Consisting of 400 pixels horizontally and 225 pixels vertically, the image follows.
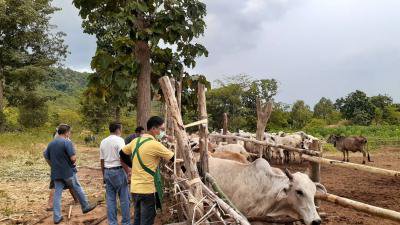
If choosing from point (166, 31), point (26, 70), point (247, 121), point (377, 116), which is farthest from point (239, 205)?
point (377, 116)

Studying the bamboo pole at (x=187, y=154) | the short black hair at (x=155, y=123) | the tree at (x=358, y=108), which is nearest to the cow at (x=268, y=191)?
the bamboo pole at (x=187, y=154)

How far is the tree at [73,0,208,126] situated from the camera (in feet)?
36.7

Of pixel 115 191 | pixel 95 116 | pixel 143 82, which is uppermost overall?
pixel 95 116

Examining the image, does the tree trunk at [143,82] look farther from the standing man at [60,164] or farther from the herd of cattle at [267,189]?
the herd of cattle at [267,189]

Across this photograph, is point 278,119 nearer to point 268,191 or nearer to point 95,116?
point 95,116

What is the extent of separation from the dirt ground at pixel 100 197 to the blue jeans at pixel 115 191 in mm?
891

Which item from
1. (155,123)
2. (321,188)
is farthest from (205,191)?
(321,188)

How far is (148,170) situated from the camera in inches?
220

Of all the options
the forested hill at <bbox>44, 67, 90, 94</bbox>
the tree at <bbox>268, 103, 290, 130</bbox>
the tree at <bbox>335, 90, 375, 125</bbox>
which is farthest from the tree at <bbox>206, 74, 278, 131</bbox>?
the forested hill at <bbox>44, 67, 90, 94</bbox>

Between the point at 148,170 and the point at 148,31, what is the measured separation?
241 inches

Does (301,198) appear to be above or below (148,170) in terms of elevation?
below

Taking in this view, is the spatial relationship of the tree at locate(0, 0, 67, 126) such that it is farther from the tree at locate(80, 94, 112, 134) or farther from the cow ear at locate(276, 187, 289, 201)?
the cow ear at locate(276, 187, 289, 201)

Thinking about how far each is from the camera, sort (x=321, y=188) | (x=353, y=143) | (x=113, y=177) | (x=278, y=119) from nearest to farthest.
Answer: (x=321, y=188) < (x=113, y=177) < (x=353, y=143) < (x=278, y=119)

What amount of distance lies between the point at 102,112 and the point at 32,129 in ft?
20.0
